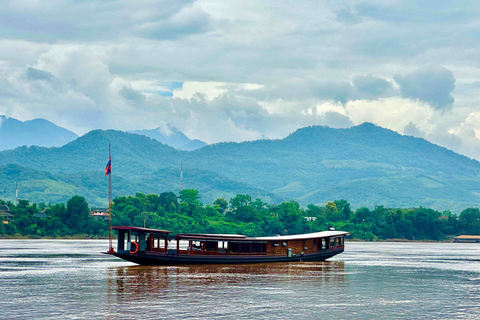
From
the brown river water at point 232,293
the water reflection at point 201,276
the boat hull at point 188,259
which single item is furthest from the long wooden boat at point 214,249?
the brown river water at point 232,293

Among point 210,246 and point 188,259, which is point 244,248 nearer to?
point 210,246

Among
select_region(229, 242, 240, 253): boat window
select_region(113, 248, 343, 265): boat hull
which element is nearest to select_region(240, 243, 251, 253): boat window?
select_region(229, 242, 240, 253): boat window

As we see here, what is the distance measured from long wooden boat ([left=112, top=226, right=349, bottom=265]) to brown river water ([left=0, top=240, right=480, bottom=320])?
1.31 metres

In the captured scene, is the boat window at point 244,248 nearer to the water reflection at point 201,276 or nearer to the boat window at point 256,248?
the boat window at point 256,248

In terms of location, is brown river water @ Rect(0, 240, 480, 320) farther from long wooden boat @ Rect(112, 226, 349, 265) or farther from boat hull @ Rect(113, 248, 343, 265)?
long wooden boat @ Rect(112, 226, 349, 265)

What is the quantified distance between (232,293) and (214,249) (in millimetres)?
25511

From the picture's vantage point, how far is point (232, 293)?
160 feet

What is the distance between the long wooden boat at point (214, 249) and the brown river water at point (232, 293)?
1.31 meters

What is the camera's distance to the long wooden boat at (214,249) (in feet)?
230

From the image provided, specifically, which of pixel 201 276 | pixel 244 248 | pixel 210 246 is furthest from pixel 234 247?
pixel 201 276

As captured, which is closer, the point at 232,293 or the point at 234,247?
the point at 232,293

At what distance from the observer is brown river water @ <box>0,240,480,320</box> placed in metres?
39.8

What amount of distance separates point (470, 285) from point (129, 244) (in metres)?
34.2

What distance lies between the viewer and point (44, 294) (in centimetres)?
4706
